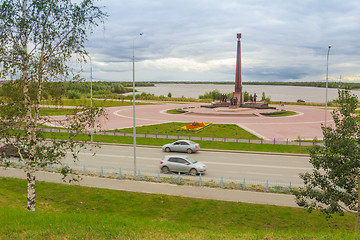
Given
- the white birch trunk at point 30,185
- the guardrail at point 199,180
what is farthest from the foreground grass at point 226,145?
the white birch trunk at point 30,185

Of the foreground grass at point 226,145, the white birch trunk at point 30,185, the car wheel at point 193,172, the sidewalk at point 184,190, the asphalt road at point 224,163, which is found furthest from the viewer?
the foreground grass at point 226,145

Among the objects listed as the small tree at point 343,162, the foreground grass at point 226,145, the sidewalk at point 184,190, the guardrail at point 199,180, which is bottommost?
the sidewalk at point 184,190

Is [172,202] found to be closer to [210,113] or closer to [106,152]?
[106,152]

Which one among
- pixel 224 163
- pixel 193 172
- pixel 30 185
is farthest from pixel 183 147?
pixel 30 185

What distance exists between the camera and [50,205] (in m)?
13.5

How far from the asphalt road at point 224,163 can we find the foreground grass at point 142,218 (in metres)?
4.59

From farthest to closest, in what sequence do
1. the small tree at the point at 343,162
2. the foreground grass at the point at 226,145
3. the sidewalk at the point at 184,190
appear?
the foreground grass at the point at 226,145
the sidewalk at the point at 184,190
the small tree at the point at 343,162

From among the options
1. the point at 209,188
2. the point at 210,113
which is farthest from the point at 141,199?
the point at 210,113

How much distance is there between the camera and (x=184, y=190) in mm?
15969

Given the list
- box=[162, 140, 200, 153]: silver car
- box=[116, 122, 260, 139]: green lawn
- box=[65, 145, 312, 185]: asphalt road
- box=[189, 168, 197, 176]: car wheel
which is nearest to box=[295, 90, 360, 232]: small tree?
box=[65, 145, 312, 185]: asphalt road

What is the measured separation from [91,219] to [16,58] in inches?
234

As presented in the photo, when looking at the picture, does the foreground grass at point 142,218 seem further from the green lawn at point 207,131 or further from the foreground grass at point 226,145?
the green lawn at point 207,131

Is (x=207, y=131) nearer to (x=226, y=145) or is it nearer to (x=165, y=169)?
(x=226, y=145)

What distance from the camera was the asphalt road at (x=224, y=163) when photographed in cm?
1905
